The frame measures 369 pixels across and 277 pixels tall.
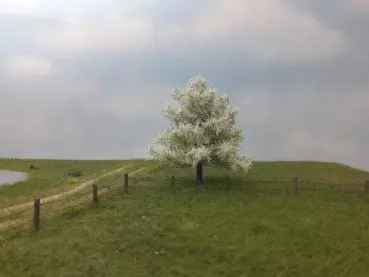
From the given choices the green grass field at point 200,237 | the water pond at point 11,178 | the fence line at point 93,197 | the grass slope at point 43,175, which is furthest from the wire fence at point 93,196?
the water pond at point 11,178

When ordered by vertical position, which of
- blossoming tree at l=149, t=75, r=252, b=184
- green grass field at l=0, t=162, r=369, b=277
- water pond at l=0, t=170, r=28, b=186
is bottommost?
green grass field at l=0, t=162, r=369, b=277

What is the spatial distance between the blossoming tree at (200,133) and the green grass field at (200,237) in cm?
468

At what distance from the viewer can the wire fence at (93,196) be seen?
36094mm

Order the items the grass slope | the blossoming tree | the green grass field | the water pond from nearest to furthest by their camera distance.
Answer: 1. the green grass field
2. the blossoming tree
3. the grass slope
4. the water pond

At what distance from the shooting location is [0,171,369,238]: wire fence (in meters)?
36.1

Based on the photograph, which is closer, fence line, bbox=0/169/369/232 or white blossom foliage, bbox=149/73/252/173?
fence line, bbox=0/169/369/232

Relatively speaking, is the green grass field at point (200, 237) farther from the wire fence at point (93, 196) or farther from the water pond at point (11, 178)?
the water pond at point (11, 178)

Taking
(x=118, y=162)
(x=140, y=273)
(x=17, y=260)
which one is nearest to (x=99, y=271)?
(x=140, y=273)

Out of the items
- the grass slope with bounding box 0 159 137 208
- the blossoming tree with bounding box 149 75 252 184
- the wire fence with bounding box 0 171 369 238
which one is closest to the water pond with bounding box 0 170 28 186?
the grass slope with bounding box 0 159 137 208

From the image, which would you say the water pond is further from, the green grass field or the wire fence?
the green grass field

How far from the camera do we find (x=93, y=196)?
4209 centimetres

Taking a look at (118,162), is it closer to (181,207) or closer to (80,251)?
(181,207)

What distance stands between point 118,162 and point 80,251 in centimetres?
5731

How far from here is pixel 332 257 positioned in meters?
30.8
